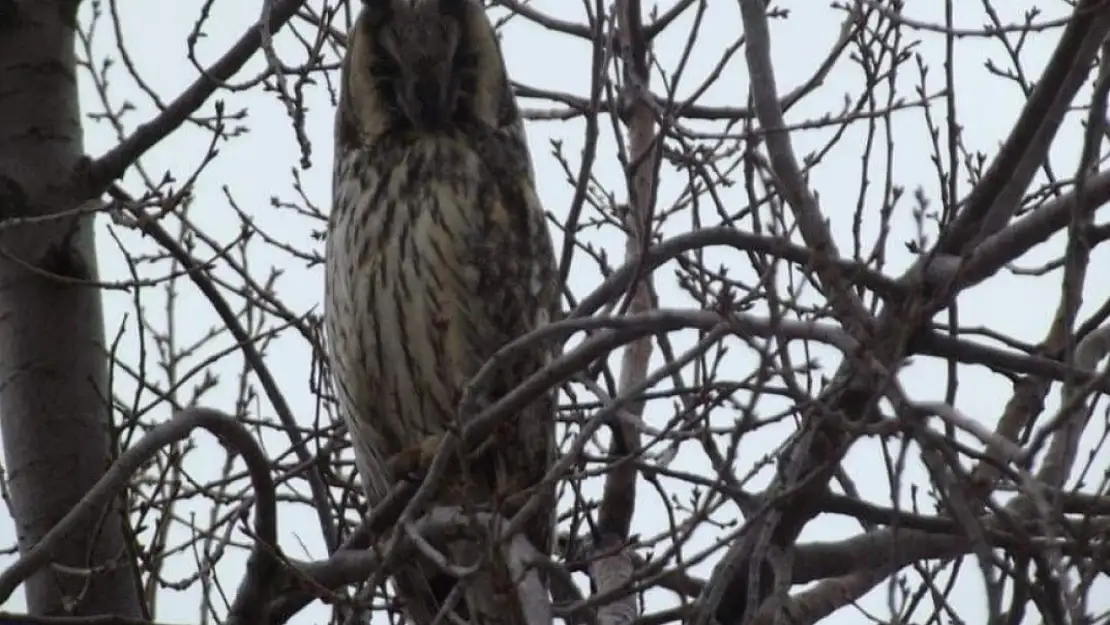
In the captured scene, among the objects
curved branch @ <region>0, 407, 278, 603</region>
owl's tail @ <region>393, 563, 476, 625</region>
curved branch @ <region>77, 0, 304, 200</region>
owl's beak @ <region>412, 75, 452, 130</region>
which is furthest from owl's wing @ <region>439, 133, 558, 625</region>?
curved branch @ <region>0, 407, 278, 603</region>

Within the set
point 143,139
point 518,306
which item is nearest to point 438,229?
point 518,306

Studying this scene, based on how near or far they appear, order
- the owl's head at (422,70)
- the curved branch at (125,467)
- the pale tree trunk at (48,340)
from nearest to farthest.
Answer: the curved branch at (125,467)
the pale tree trunk at (48,340)
the owl's head at (422,70)

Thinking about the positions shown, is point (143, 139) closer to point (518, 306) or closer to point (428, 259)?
point (428, 259)

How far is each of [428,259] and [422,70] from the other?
49 centimetres

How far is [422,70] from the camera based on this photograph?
395cm

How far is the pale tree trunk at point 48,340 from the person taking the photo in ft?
10.6

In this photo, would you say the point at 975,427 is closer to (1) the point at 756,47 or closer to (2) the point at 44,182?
(1) the point at 756,47

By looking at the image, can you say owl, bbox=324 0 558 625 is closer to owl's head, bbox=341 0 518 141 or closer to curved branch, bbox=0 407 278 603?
owl's head, bbox=341 0 518 141

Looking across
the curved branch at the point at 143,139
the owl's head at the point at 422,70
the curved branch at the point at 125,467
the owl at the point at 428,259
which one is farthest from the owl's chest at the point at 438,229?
the curved branch at the point at 125,467

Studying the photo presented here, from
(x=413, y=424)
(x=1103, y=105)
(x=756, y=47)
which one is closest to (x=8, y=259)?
(x=413, y=424)

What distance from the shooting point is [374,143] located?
4012 millimetres

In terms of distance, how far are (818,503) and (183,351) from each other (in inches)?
119

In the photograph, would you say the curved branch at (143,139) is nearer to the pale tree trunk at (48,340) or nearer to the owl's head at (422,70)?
the pale tree trunk at (48,340)

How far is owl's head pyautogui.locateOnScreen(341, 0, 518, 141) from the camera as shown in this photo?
3930mm
